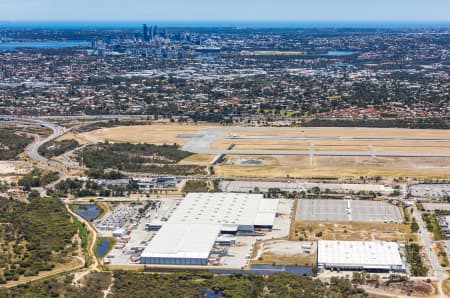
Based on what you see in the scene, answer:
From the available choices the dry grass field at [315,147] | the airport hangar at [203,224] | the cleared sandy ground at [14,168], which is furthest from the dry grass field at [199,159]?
the cleared sandy ground at [14,168]

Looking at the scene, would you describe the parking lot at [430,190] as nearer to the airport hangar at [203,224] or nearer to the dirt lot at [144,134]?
the airport hangar at [203,224]

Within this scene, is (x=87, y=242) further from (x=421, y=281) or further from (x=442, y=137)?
(x=442, y=137)

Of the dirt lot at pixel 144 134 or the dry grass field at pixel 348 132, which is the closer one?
the dirt lot at pixel 144 134

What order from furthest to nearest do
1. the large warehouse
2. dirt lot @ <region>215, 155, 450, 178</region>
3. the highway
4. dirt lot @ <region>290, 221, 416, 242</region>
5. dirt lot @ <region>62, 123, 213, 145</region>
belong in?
1. dirt lot @ <region>62, 123, 213, 145</region>
2. dirt lot @ <region>215, 155, 450, 178</region>
3. dirt lot @ <region>290, 221, 416, 242</region>
4. the large warehouse
5. the highway

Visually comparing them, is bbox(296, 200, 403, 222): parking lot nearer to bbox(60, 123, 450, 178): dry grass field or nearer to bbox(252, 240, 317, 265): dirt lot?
bbox(252, 240, 317, 265): dirt lot

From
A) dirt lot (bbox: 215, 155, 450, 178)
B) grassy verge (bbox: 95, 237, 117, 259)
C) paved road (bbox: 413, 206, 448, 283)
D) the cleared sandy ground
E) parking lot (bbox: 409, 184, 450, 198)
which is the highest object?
paved road (bbox: 413, 206, 448, 283)

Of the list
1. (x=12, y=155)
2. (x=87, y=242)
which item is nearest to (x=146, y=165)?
(x=12, y=155)

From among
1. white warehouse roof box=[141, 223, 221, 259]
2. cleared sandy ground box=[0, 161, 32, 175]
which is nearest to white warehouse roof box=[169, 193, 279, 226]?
white warehouse roof box=[141, 223, 221, 259]
